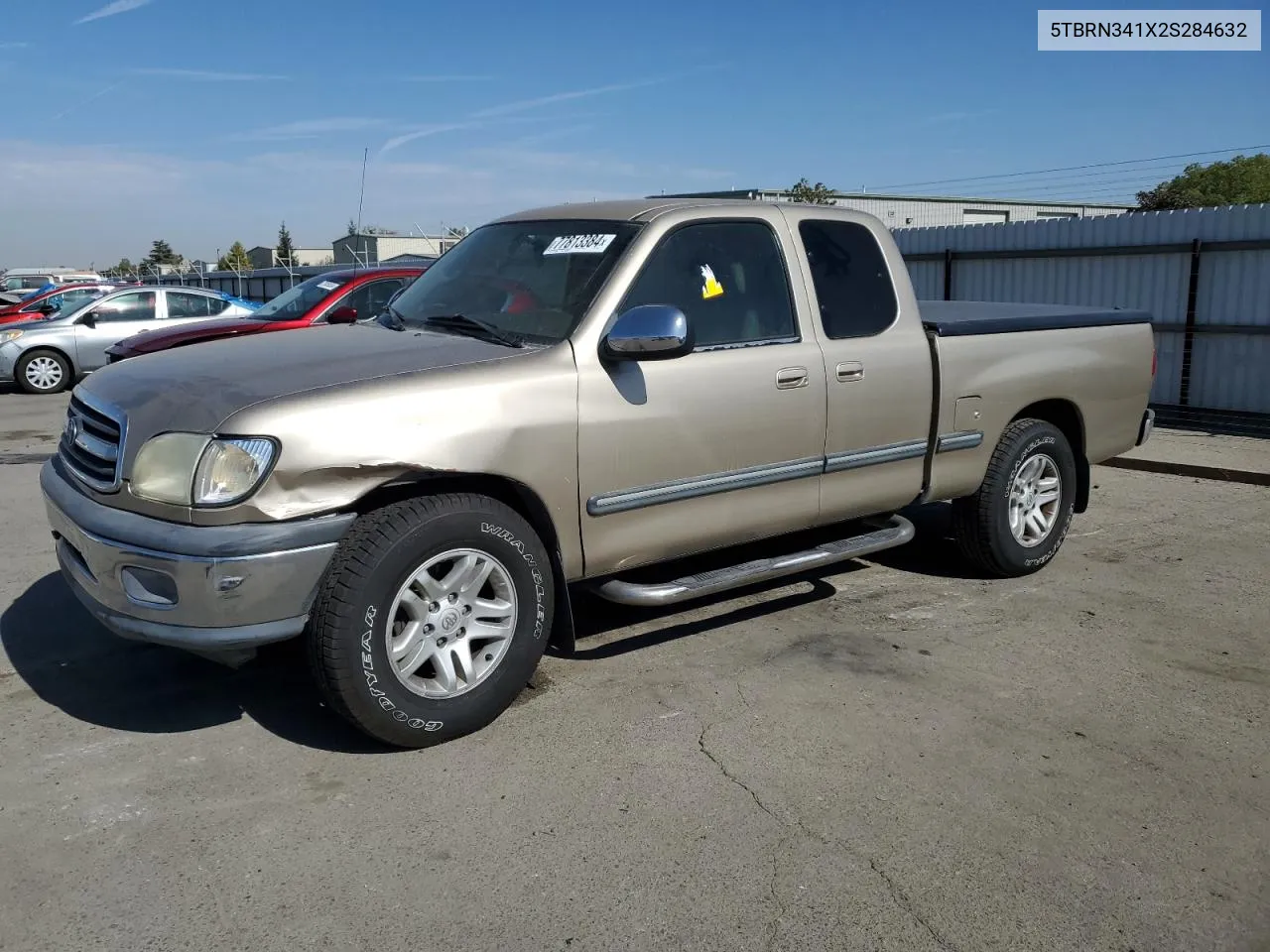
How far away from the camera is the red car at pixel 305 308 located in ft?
33.6

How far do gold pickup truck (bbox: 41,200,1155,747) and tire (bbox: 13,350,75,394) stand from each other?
13.1 metres

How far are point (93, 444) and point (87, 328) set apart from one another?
1391 centimetres

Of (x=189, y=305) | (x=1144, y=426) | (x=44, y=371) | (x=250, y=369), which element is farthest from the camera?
(x=189, y=305)

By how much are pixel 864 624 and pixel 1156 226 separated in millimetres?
9198

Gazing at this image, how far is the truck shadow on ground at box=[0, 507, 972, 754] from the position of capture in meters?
4.12

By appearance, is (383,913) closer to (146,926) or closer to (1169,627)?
(146,926)

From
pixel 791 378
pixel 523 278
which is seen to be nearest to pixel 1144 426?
pixel 791 378

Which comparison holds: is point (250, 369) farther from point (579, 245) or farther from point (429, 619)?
point (579, 245)

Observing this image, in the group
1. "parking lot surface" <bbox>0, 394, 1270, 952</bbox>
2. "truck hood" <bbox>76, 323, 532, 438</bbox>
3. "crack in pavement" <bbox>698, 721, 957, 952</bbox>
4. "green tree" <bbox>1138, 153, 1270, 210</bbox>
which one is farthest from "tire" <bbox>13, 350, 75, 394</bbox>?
"green tree" <bbox>1138, 153, 1270, 210</bbox>

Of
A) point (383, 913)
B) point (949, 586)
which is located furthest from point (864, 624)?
point (383, 913)

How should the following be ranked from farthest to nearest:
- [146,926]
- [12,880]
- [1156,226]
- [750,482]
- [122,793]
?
[1156,226] → [750,482] → [122,793] → [12,880] → [146,926]

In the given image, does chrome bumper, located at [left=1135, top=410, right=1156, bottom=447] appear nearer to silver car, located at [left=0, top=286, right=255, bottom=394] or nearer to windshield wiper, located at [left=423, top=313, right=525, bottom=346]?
windshield wiper, located at [left=423, top=313, right=525, bottom=346]

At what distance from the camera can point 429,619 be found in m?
3.80

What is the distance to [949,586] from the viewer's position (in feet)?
19.4
